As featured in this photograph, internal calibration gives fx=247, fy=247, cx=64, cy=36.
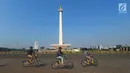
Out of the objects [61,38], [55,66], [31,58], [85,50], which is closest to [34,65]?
[31,58]

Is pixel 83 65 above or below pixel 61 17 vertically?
below

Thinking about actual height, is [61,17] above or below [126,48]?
above

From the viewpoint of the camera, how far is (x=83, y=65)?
22.2 metres

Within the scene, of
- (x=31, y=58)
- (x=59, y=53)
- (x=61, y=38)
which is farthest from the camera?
(x=61, y=38)

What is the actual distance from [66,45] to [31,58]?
83.4m

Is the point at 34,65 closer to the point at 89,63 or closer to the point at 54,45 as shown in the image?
the point at 89,63

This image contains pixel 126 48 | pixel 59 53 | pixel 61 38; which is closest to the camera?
pixel 59 53

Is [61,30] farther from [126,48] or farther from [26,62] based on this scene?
[26,62]

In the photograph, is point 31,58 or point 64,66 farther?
point 31,58

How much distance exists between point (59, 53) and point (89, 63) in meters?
3.94

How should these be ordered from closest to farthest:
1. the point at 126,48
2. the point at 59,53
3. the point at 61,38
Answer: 1. the point at 59,53
2. the point at 61,38
3. the point at 126,48

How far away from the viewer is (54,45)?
107m

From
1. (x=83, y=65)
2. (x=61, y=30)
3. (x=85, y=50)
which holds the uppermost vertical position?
(x=61, y=30)

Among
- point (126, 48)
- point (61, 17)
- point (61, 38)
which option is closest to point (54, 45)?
point (61, 38)
